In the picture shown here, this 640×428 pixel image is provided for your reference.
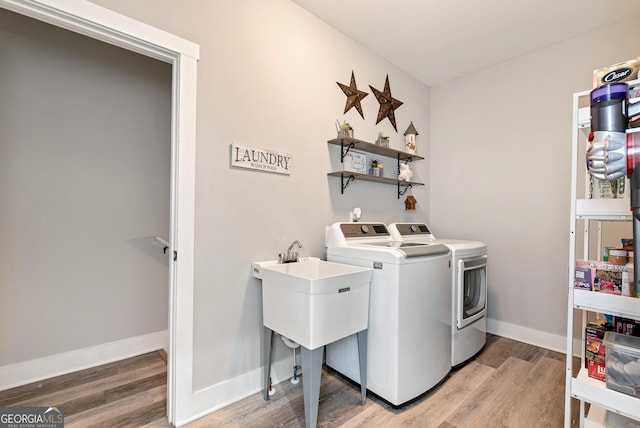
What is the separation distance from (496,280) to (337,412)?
2.01 m

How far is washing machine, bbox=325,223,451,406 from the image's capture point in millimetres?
1688

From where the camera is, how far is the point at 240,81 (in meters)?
1.82

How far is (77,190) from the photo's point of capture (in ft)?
7.14

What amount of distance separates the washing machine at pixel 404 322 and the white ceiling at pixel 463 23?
168 centimetres

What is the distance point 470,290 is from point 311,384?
4.85ft

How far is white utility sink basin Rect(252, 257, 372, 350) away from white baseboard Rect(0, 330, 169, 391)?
1075 millimetres

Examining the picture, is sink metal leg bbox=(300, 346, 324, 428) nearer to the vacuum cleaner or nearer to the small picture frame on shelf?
the vacuum cleaner

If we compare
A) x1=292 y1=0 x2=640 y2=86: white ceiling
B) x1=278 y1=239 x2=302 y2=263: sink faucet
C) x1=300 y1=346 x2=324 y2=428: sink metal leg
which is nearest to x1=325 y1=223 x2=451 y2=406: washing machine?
x1=278 y1=239 x2=302 y2=263: sink faucet

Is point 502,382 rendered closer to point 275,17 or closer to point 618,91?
point 618,91

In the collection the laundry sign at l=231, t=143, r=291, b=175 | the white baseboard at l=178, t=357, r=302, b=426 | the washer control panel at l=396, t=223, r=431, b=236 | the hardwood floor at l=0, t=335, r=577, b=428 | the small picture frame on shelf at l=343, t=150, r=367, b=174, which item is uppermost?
the small picture frame on shelf at l=343, t=150, r=367, b=174

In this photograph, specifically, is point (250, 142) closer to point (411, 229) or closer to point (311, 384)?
point (311, 384)

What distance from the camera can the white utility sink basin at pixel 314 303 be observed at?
57.9 inches

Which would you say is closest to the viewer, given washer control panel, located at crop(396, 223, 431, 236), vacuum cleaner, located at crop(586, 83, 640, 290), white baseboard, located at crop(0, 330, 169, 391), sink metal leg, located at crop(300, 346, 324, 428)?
vacuum cleaner, located at crop(586, 83, 640, 290)

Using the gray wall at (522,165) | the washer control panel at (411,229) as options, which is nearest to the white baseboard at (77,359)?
the washer control panel at (411,229)
